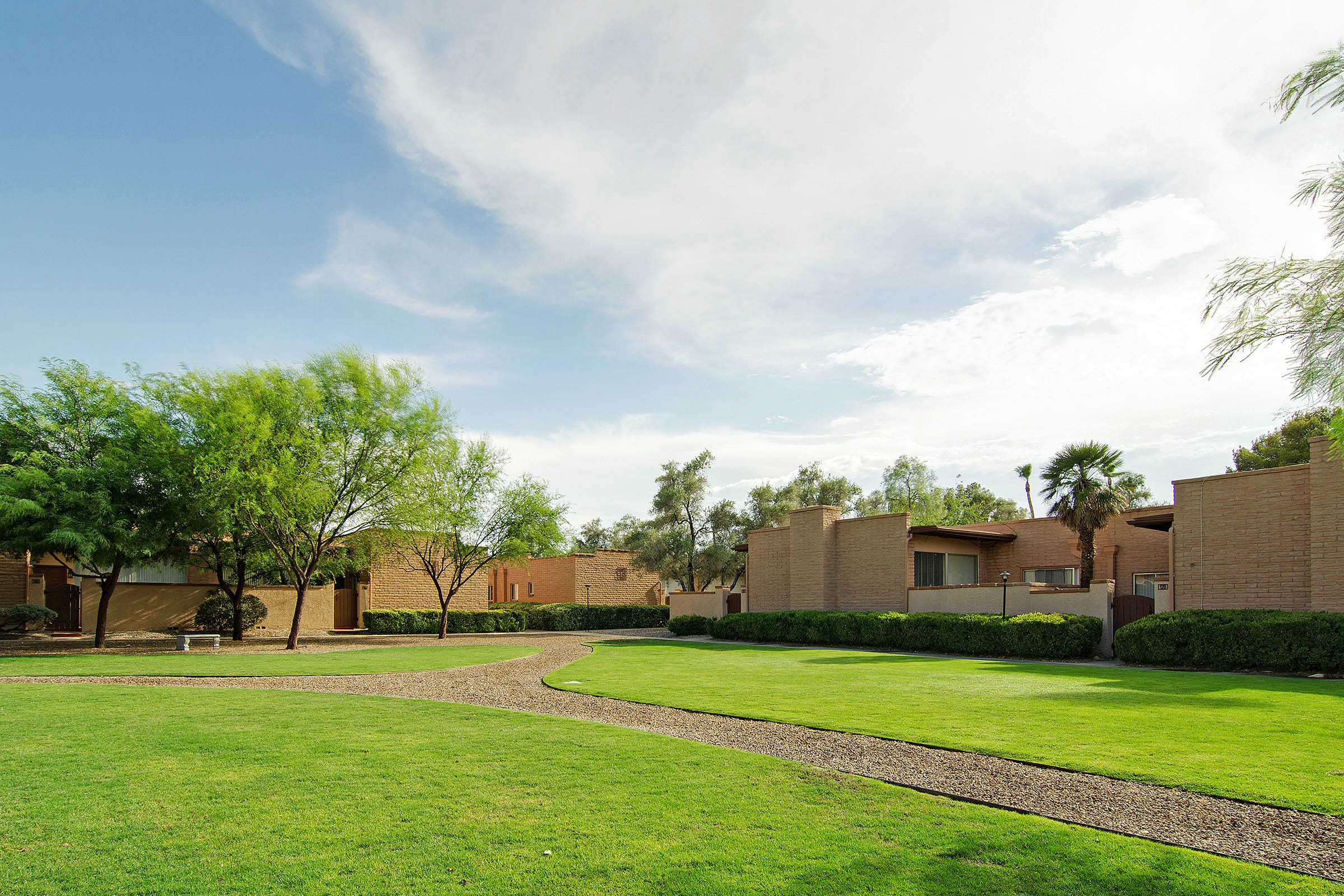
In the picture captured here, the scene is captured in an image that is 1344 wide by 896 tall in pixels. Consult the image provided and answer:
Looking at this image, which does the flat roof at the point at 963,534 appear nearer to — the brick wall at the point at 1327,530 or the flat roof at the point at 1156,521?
the flat roof at the point at 1156,521

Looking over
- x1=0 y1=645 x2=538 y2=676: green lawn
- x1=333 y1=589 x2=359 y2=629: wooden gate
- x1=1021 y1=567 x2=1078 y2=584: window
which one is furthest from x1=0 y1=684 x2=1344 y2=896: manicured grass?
x1=333 y1=589 x2=359 y2=629: wooden gate

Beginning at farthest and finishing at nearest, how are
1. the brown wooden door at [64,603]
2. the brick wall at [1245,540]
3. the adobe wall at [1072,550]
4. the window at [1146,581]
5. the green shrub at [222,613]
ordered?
the green shrub at [222,613] < the adobe wall at [1072,550] < the brown wooden door at [64,603] < the window at [1146,581] < the brick wall at [1245,540]

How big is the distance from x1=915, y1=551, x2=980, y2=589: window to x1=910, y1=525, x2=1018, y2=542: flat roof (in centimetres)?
74

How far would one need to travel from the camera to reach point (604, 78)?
14625 millimetres

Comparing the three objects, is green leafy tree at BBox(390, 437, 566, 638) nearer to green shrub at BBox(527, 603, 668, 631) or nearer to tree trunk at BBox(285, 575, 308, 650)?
tree trunk at BBox(285, 575, 308, 650)

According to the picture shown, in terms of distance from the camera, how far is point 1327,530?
17.8 meters

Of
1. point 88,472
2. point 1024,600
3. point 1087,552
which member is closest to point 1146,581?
point 1087,552

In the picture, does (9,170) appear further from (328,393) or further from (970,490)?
(970,490)

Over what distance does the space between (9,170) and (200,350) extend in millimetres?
9088

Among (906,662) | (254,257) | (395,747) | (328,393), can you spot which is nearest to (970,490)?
(906,662)

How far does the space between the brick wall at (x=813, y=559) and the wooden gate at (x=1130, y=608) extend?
987cm

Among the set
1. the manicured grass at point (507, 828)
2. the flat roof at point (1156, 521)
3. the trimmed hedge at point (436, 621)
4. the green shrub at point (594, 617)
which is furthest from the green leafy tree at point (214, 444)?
the flat roof at point (1156, 521)

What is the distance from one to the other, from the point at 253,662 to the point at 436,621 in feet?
50.0

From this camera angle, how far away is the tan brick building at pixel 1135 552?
60.3 feet
